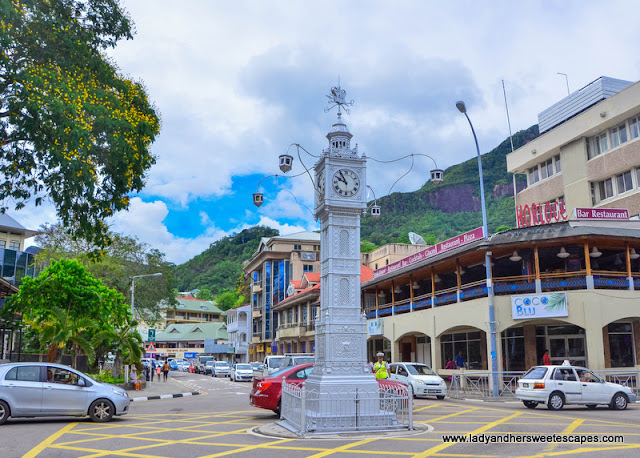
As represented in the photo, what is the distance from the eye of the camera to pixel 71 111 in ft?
44.9

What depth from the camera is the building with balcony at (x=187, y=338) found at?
99312mm

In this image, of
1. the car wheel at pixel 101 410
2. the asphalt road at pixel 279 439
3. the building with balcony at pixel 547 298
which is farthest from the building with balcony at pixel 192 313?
the car wheel at pixel 101 410

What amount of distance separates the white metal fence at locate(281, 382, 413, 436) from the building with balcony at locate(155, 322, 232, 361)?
87794 millimetres

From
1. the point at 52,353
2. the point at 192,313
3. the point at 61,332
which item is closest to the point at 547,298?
the point at 61,332

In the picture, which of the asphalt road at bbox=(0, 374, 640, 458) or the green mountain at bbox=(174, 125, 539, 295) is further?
the green mountain at bbox=(174, 125, 539, 295)

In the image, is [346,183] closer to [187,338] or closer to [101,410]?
[101,410]

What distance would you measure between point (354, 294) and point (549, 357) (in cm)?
Answer: 1538

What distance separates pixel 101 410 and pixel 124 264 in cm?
3615

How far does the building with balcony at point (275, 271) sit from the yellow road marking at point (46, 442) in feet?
175

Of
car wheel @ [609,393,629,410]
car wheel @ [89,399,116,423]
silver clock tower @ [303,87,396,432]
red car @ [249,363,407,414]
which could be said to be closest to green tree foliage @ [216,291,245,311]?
red car @ [249,363,407,414]

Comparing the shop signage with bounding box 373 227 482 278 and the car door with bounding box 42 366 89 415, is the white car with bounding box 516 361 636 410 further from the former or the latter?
the car door with bounding box 42 366 89 415

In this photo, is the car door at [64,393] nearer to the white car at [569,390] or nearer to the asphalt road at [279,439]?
the asphalt road at [279,439]

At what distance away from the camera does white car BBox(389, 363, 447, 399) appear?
74.4ft

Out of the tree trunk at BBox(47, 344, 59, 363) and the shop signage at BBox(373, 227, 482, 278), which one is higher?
the shop signage at BBox(373, 227, 482, 278)
